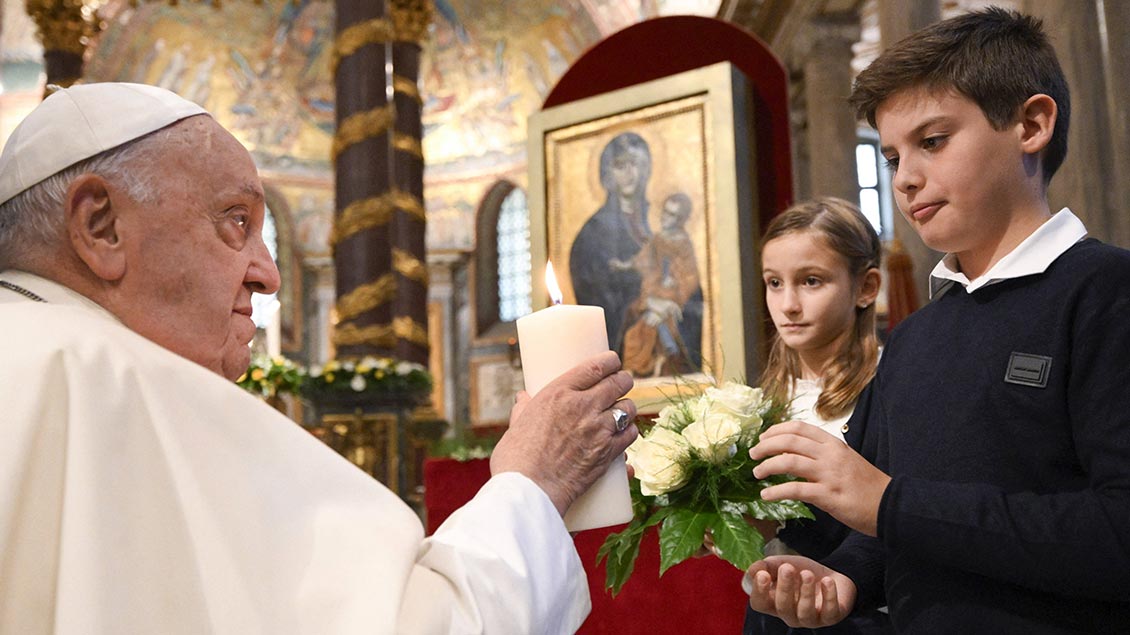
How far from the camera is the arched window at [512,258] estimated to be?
806 inches

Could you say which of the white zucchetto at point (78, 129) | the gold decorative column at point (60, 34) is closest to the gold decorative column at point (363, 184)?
the gold decorative column at point (60, 34)

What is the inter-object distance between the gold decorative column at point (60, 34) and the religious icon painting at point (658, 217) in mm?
9297

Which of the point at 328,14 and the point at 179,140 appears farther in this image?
the point at 328,14

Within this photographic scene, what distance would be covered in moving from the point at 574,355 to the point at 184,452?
0.47 meters

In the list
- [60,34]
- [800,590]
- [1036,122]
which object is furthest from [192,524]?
[60,34]

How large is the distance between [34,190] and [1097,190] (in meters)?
5.56

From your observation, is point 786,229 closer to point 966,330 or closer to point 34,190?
point 966,330

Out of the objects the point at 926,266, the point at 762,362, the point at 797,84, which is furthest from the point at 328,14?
the point at 762,362

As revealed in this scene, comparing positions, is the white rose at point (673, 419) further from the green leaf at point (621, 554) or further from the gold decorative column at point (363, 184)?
the gold decorative column at point (363, 184)

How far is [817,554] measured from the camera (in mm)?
1854

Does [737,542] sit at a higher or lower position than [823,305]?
lower

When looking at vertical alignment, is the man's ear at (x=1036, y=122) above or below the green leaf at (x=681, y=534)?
above

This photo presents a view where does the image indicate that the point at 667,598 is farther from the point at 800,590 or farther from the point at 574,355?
the point at 574,355

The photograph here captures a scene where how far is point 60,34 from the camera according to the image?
1184 cm
